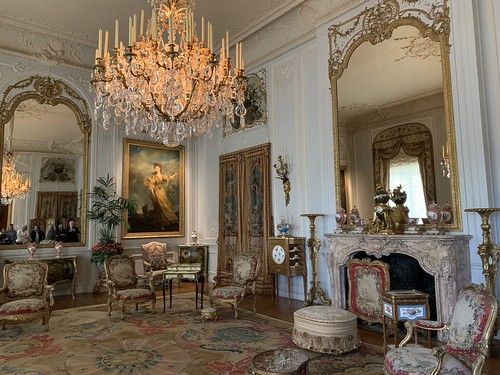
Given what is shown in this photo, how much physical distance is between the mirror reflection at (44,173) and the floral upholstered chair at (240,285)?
12.0 ft

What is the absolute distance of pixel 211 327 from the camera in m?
4.99

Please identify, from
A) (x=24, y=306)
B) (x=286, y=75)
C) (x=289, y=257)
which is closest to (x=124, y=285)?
(x=24, y=306)

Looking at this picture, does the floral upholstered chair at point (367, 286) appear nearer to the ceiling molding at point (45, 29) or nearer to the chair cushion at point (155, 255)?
the chair cushion at point (155, 255)

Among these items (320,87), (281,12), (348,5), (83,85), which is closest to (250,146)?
(320,87)

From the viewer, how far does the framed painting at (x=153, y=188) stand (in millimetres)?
8586

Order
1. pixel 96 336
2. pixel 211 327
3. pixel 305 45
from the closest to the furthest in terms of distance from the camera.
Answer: pixel 96 336, pixel 211 327, pixel 305 45

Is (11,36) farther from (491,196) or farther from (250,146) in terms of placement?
(491,196)

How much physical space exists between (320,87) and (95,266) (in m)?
5.82

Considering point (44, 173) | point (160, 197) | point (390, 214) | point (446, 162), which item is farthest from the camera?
point (160, 197)

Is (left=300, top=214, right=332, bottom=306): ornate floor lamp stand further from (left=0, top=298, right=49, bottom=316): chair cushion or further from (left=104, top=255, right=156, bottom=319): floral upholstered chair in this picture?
(left=0, top=298, right=49, bottom=316): chair cushion

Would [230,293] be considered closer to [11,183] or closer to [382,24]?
[382,24]

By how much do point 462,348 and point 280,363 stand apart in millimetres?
1330

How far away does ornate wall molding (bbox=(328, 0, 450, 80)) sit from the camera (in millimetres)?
4875

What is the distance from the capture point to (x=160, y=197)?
9062 millimetres
